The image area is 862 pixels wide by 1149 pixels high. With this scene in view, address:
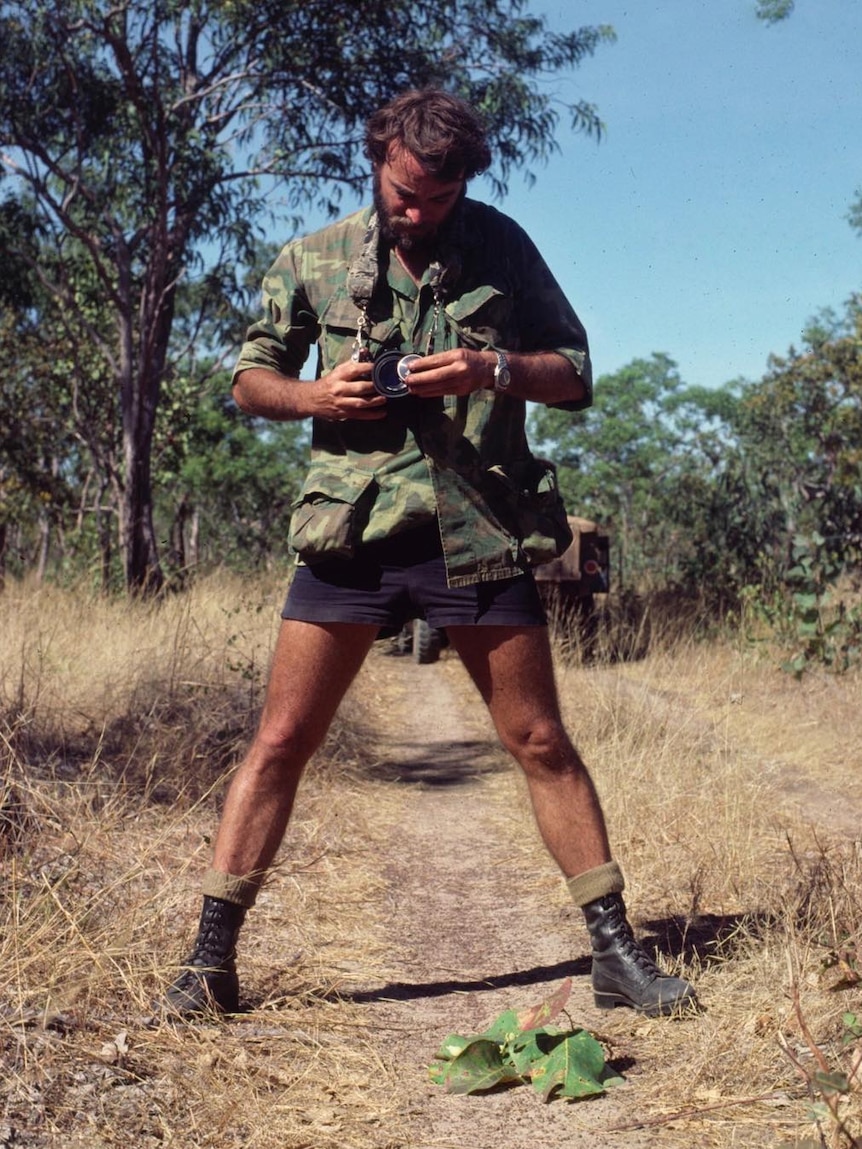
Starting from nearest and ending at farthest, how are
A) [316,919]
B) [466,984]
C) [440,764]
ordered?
[466,984] < [316,919] < [440,764]

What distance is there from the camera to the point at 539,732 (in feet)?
9.50

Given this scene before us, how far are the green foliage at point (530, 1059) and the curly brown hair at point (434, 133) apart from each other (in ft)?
5.68

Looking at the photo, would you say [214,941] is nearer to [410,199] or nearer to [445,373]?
[445,373]

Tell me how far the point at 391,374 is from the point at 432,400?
193 mm

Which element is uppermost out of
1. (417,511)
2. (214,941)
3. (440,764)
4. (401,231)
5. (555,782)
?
(401,231)

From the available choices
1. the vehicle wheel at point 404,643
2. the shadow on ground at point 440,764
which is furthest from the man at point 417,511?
the vehicle wheel at point 404,643

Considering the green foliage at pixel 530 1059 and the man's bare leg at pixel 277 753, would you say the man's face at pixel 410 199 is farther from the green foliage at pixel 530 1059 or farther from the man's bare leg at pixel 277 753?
the green foliage at pixel 530 1059

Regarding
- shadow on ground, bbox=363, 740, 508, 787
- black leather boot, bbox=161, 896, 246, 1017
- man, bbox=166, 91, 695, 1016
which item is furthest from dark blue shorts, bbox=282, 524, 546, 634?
shadow on ground, bbox=363, 740, 508, 787

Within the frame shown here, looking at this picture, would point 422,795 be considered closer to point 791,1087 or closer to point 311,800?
point 311,800

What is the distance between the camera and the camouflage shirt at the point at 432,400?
9.27 feet

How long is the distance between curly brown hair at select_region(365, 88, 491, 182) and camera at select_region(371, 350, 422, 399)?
425 mm

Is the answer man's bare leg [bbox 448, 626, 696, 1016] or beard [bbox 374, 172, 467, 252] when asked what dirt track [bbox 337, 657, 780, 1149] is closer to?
man's bare leg [bbox 448, 626, 696, 1016]

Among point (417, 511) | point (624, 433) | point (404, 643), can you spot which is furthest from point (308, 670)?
point (624, 433)

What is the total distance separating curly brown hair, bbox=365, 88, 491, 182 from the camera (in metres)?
2.73
